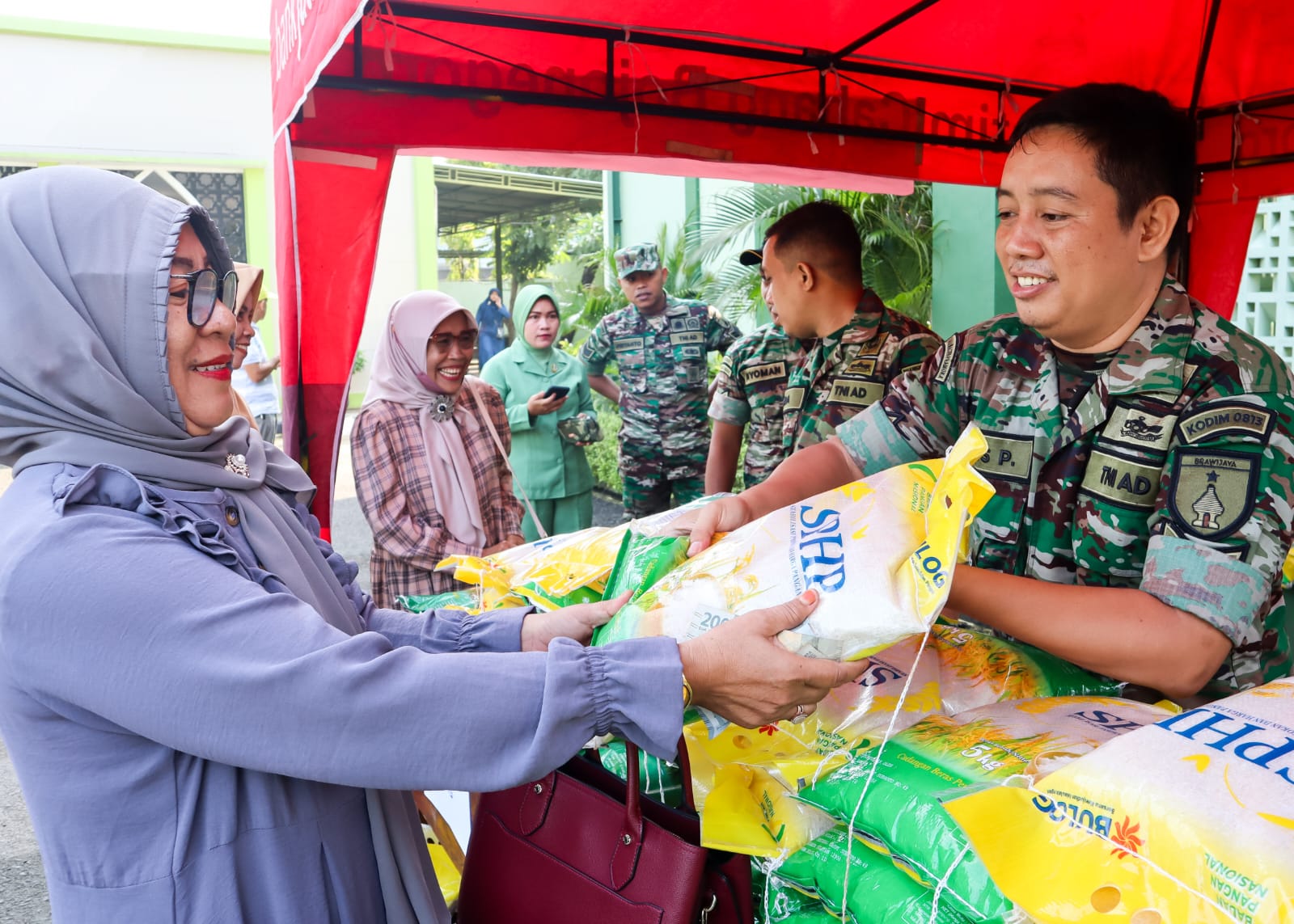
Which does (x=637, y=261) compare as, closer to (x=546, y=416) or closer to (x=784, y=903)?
(x=546, y=416)

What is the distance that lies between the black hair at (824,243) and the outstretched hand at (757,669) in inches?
100

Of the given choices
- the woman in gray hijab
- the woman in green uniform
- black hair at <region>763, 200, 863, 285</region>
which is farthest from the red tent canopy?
the woman in green uniform

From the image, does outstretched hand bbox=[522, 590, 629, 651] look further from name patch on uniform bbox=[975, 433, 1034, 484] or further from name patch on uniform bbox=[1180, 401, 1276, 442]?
name patch on uniform bbox=[1180, 401, 1276, 442]

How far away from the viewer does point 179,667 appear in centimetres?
99

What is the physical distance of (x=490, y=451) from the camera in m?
3.93

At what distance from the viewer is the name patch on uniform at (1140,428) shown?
1.51m

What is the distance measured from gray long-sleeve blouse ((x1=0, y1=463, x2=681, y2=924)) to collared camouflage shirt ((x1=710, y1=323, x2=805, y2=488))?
9.91ft

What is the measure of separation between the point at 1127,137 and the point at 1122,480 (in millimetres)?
571

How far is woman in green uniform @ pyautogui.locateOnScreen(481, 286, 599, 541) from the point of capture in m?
5.63

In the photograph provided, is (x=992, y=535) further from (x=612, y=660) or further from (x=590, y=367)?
(x=590, y=367)

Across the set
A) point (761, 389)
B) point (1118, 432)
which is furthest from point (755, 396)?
point (1118, 432)

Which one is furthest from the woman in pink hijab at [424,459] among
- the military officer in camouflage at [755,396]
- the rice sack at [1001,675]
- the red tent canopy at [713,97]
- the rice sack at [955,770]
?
the rice sack at [955,770]

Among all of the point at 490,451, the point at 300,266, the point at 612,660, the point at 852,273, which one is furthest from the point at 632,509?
the point at 612,660

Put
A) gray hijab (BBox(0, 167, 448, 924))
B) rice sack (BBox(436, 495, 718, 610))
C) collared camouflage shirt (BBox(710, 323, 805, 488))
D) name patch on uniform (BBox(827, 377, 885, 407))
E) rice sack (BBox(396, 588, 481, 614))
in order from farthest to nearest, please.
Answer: collared camouflage shirt (BBox(710, 323, 805, 488)) → name patch on uniform (BBox(827, 377, 885, 407)) → rice sack (BBox(396, 588, 481, 614)) → rice sack (BBox(436, 495, 718, 610)) → gray hijab (BBox(0, 167, 448, 924))
